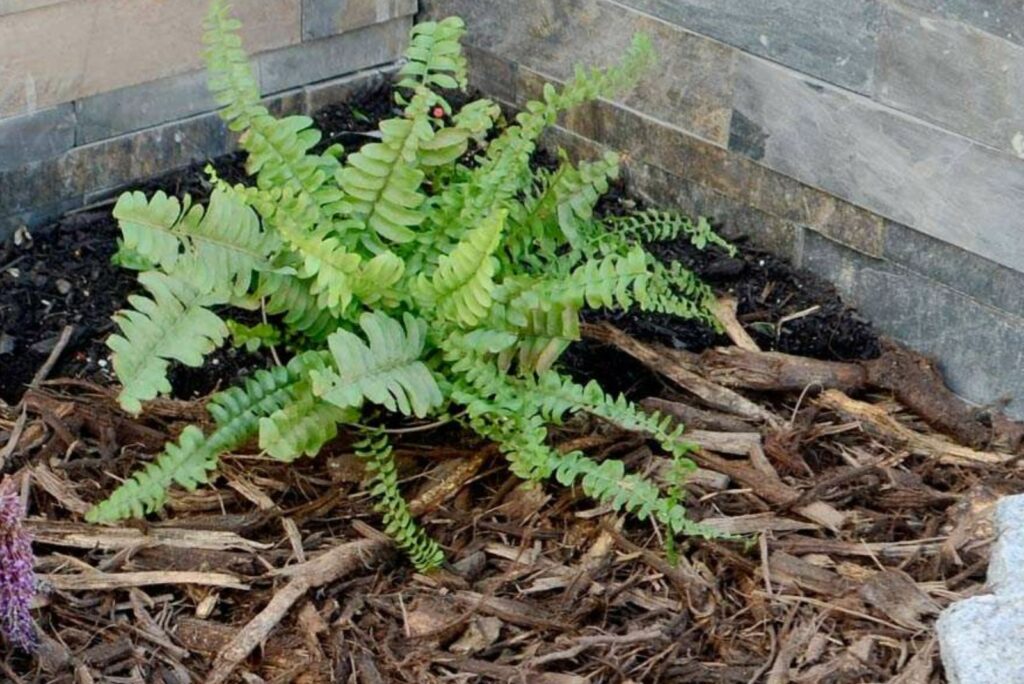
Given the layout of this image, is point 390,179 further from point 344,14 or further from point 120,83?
point 344,14

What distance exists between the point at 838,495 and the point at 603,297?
26.9 inches

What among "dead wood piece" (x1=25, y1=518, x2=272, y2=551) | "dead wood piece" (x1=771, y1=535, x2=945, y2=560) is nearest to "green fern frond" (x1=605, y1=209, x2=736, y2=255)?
"dead wood piece" (x1=771, y1=535, x2=945, y2=560)

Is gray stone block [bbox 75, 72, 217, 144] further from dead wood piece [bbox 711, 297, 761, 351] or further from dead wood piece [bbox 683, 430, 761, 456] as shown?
dead wood piece [bbox 683, 430, 761, 456]

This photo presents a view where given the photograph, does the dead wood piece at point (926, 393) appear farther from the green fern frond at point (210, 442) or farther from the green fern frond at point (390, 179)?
the green fern frond at point (210, 442)

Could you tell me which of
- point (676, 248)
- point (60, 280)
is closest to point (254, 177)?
point (60, 280)

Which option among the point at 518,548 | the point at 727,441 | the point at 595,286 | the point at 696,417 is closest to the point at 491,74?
the point at 696,417

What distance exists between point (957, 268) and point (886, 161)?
0.29 metres

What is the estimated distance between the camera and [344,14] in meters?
4.76

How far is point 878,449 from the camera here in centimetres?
364

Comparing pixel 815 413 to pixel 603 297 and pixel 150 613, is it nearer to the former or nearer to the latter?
pixel 603 297

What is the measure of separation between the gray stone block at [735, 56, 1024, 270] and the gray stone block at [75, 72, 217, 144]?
1413mm

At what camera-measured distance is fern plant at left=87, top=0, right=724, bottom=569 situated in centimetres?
318

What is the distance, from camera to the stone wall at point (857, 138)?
3650 millimetres

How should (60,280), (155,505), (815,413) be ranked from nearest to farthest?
1. (155,505)
2. (815,413)
3. (60,280)
